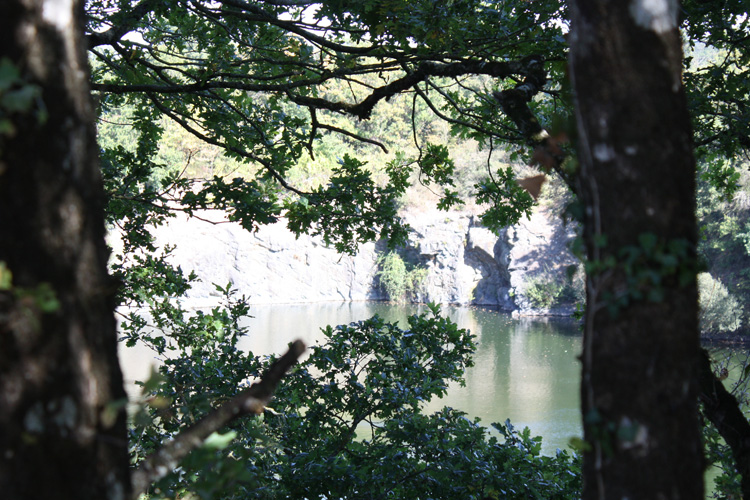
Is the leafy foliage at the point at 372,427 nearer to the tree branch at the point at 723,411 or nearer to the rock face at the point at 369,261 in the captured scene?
the tree branch at the point at 723,411

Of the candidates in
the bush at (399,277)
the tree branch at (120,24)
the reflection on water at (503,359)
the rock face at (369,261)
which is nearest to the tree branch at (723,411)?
the tree branch at (120,24)

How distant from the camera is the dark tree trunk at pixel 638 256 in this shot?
0.93 metres

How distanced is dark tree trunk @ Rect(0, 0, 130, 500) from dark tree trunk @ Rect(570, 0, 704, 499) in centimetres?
76

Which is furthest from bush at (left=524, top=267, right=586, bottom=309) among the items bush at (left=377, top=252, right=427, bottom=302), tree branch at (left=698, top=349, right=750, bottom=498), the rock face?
tree branch at (left=698, top=349, right=750, bottom=498)

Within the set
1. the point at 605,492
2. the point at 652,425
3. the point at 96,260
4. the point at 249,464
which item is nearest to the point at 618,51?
the point at 652,425

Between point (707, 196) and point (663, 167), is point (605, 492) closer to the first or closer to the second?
point (663, 167)

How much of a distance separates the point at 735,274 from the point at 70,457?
22.2 m

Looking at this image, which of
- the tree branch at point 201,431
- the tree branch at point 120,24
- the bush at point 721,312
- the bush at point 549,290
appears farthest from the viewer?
the bush at point 549,290

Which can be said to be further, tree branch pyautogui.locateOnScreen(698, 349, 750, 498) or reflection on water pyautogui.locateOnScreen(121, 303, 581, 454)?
reflection on water pyautogui.locateOnScreen(121, 303, 581, 454)

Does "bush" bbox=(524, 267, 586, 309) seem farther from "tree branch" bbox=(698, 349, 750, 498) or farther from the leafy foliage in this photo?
"tree branch" bbox=(698, 349, 750, 498)

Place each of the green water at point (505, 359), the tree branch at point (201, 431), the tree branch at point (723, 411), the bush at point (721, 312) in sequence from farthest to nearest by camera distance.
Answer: the bush at point (721, 312), the green water at point (505, 359), the tree branch at point (723, 411), the tree branch at point (201, 431)

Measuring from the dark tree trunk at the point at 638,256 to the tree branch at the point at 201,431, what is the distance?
536 millimetres

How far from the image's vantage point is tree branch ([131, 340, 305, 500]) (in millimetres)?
1018

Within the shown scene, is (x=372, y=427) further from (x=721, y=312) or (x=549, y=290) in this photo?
(x=549, y=290)
